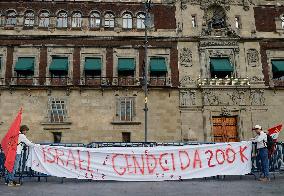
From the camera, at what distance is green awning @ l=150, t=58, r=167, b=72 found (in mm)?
24891

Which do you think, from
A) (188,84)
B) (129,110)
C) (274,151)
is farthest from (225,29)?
(274,151)

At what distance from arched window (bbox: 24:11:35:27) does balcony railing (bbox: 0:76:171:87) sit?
4358mm

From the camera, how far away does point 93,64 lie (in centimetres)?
2502

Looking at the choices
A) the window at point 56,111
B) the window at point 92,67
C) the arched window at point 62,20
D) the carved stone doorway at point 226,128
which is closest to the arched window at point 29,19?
the arched window at point 62,20

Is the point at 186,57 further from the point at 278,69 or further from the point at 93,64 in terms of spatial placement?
the point at 93,64

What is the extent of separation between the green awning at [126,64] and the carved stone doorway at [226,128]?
713cm

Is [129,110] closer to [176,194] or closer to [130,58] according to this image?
[130,58]

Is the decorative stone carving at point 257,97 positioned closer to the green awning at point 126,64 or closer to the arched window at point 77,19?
the green awning at point 126,64

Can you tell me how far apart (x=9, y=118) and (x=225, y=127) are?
15638mm

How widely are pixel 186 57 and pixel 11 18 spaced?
13711 mm

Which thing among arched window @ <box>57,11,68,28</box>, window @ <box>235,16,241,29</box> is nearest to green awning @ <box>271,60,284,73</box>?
window @ <box>235,16,241,29</box>

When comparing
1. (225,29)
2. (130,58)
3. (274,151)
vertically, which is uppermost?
(225,29)

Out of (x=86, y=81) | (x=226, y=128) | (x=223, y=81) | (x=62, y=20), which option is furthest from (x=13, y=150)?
(x=223, y=81)

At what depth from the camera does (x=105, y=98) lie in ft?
80.9
